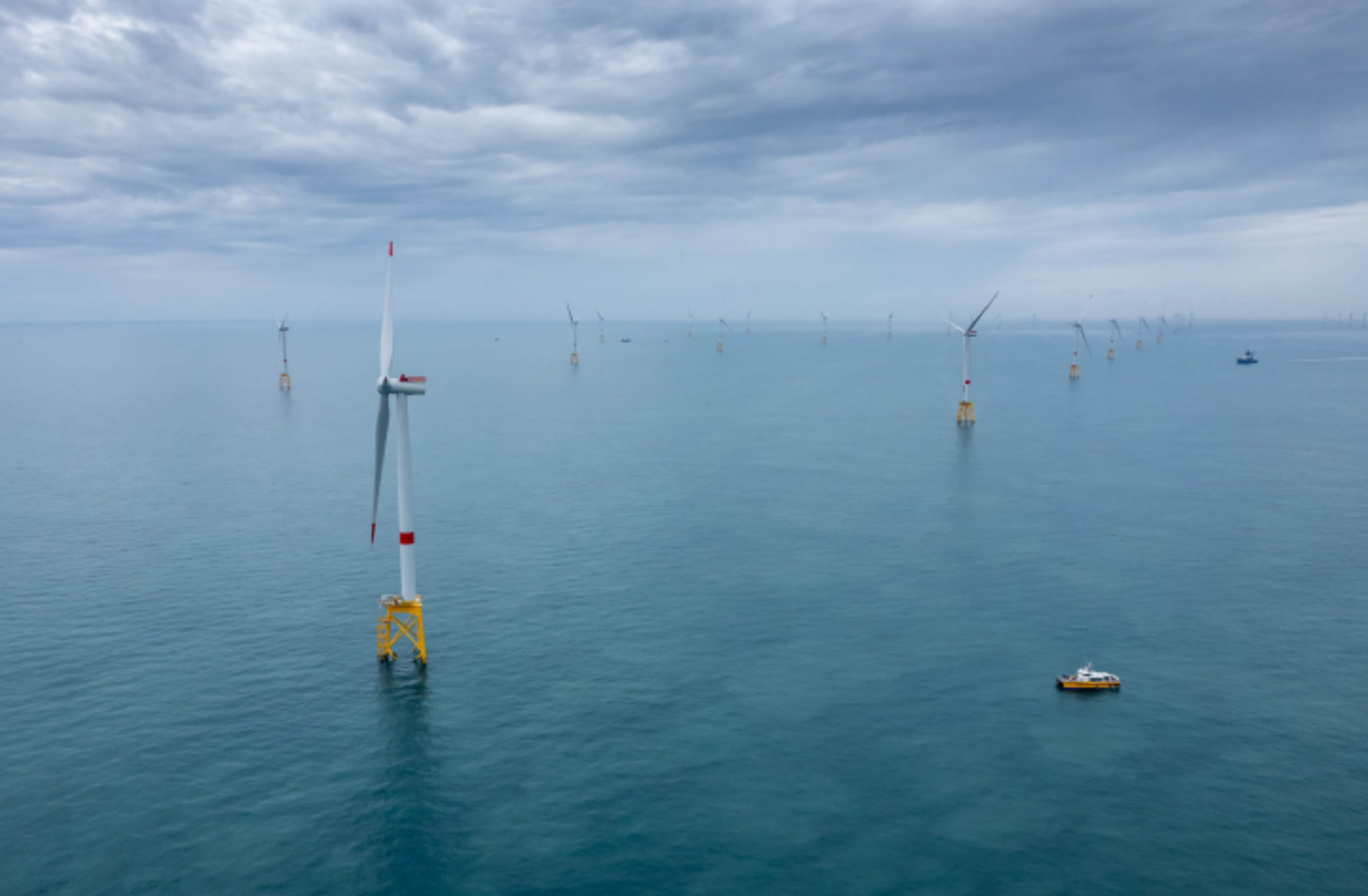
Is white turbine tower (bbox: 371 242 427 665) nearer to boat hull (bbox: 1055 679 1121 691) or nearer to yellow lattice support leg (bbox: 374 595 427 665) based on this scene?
yellow lattice support leg (bbox: 374 595 427 665)

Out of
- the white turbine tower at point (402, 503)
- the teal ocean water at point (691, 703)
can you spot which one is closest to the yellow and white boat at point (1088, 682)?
the teal ocean water at point (691, 703)

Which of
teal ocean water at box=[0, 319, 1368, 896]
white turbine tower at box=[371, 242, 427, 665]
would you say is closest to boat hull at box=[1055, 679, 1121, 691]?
teal ocean water at box=[0, 319, 1368, 896]

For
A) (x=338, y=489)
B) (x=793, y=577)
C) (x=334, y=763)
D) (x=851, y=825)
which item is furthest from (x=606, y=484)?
(x=851, y=825)

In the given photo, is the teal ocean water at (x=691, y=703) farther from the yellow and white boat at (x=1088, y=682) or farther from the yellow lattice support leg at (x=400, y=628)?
the yellow lattice support leg at (x=400, y=628)

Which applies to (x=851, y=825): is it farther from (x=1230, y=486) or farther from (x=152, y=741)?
(x=1230, y=486)

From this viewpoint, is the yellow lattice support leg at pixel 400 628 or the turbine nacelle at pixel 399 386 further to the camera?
the yellow lattice support leg at pixel 400 628
